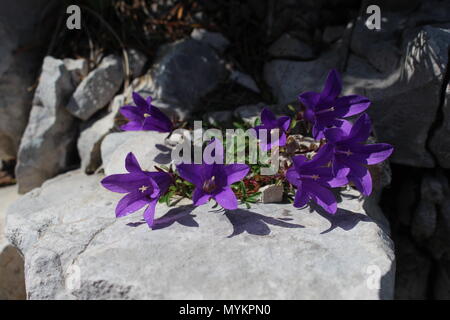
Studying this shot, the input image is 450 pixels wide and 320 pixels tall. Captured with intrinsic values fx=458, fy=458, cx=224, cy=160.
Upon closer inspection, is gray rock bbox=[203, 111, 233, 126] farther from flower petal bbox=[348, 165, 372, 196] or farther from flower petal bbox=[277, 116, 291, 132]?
flower petal bbox=[348, 165, 372, 196]

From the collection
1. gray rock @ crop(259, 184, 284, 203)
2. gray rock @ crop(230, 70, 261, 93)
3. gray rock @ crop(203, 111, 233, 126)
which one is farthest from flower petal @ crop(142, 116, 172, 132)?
gray rock @ crop(230, 70, 261, 93)

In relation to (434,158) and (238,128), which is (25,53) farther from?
(434,158)

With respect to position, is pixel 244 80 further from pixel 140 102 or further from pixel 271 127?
pixel 271 127

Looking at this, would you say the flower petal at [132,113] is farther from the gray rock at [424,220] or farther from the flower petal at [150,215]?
the gray rock at [424,220]
